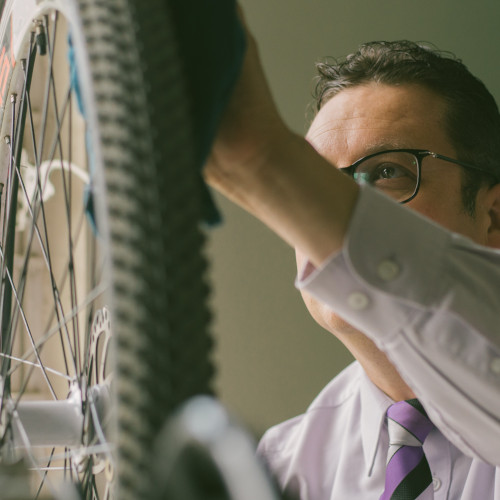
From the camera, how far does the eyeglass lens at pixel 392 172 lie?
86 centimetres

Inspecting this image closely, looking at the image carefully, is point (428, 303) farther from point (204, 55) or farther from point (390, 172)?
point (390, 172)

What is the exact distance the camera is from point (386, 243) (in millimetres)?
451

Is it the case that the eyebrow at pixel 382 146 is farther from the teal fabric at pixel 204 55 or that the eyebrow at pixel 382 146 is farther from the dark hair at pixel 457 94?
the teal fabric at pixel 204 55

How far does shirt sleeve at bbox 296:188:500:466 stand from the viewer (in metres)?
0.45

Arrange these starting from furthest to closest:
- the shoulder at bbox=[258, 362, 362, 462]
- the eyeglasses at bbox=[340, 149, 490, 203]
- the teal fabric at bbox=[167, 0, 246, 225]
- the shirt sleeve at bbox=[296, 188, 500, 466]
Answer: the shoulder at bbox=[258, 362, 362, 462] → the eyeglasses at bbox=[340, 149, 490, 203] → the shirt sleeve at bbox=[296, 188, 500, 466] → the teal fabric at bbox=[167, 0, 246, 225]

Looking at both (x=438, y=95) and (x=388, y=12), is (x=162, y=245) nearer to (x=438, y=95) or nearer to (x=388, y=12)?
(x=438, y=95)

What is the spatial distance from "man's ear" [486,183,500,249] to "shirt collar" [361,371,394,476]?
9.9 inches

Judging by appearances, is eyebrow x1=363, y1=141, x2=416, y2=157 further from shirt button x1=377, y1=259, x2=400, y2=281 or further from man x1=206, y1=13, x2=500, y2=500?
shirt button x1=377, y1=259, x2=400, y2=281

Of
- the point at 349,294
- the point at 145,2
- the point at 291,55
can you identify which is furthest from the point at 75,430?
the point at 291,55

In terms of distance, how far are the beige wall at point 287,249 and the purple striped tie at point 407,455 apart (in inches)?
25.7

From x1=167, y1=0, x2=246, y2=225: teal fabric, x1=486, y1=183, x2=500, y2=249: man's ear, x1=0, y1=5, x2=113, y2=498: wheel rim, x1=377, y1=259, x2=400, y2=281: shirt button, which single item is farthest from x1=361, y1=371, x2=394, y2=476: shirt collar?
x1=167, y1=0, x2=246, y2=225: teal fabric

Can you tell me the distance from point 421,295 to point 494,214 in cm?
51

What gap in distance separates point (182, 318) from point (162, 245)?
Result: 1.2 inches

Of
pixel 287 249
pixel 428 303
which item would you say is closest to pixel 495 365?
pixel 428 303
